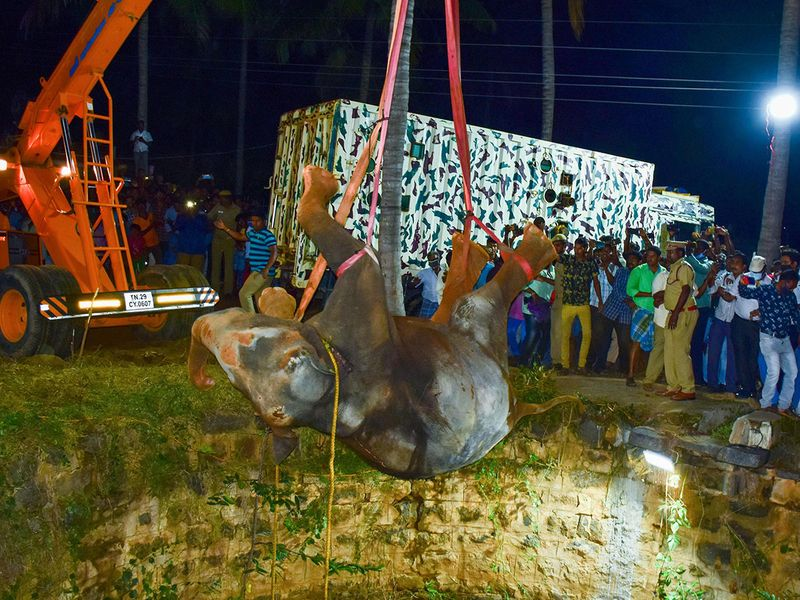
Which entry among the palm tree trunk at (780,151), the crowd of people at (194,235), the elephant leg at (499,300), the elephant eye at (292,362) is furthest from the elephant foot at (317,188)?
the palm tree trunk at (780,151)

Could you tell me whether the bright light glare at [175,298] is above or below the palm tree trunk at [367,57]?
below

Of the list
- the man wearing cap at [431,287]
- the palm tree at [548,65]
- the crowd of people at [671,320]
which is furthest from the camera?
the palm tree at [548,65]

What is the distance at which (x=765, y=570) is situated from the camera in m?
7.14

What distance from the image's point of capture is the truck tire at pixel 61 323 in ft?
27.8

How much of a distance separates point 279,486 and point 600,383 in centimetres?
390

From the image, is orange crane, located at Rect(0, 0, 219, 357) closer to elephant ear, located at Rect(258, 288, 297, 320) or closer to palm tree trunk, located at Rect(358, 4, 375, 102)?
elephant ear, located at Rect(258, 288, 297, 320)

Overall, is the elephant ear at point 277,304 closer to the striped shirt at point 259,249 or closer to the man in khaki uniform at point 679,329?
the man in khaki uniform at point 679,329

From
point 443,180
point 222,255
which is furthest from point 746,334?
point 222,255

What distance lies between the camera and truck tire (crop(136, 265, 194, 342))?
33.3ft

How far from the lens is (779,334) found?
314 inches

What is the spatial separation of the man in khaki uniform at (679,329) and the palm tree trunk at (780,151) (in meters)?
3.34

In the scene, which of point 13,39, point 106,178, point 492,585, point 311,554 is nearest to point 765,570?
point 492,585

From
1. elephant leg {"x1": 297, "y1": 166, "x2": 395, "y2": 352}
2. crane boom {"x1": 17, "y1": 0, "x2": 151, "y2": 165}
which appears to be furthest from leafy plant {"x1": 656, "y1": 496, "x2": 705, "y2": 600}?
crane boom {"x1": 17, "y1": 0, "x2": 151, "y2": 165}

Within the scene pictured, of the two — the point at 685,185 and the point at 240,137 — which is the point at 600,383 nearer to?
the point at 240,137
